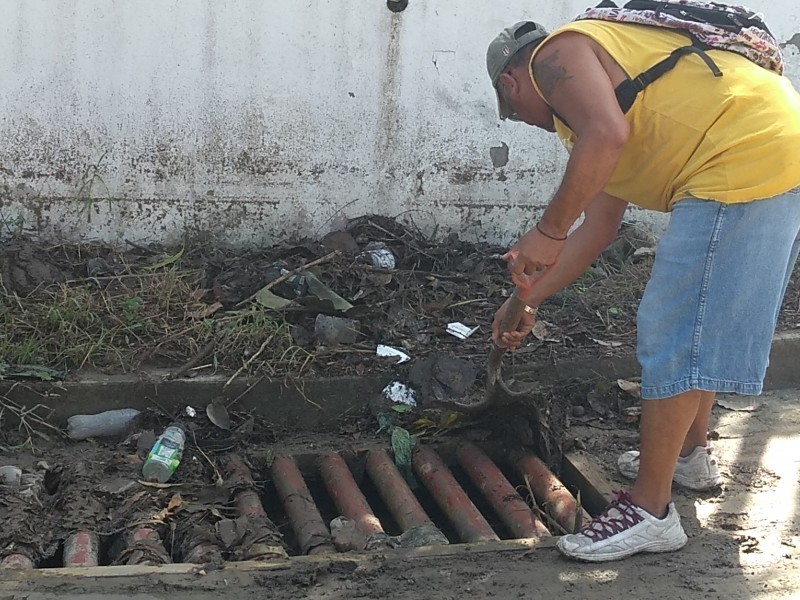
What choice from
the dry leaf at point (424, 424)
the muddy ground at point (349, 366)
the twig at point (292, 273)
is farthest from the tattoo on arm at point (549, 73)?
the twig at point (292, 273)

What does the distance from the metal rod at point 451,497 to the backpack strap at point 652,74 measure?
4.46 ft

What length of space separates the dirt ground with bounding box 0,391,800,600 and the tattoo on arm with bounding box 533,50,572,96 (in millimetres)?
1320

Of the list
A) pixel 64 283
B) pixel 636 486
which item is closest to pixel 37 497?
pixel 64 283

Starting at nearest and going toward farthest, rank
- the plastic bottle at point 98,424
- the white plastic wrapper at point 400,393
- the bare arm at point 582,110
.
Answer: the bare arm at point 582,110, the plastic bottle at point 98,424, the white plastic wrapper at point 400,393

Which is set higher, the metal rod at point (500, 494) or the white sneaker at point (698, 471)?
the white sneaker at point (698, 471)

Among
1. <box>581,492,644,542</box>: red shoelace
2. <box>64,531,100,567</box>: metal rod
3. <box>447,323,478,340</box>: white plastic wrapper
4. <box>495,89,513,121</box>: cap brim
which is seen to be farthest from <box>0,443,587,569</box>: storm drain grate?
<box>495,89,513,121</box>: cap brim

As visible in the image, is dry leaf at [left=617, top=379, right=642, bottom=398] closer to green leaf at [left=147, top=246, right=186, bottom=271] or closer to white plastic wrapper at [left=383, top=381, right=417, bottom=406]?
white plastic wrapper at [left=383, top=381, right=417, bottom=406]

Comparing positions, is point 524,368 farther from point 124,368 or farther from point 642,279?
point 124,368

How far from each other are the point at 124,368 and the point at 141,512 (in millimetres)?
827

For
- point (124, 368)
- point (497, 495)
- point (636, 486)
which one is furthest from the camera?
point (124, 368)

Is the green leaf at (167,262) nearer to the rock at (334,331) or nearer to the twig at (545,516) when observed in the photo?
the rock at (334,331)

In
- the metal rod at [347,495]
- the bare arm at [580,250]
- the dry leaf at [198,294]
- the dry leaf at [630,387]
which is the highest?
the bare arm at [580,250]

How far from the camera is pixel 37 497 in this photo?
2.93 metres

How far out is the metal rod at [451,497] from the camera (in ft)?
9.55
